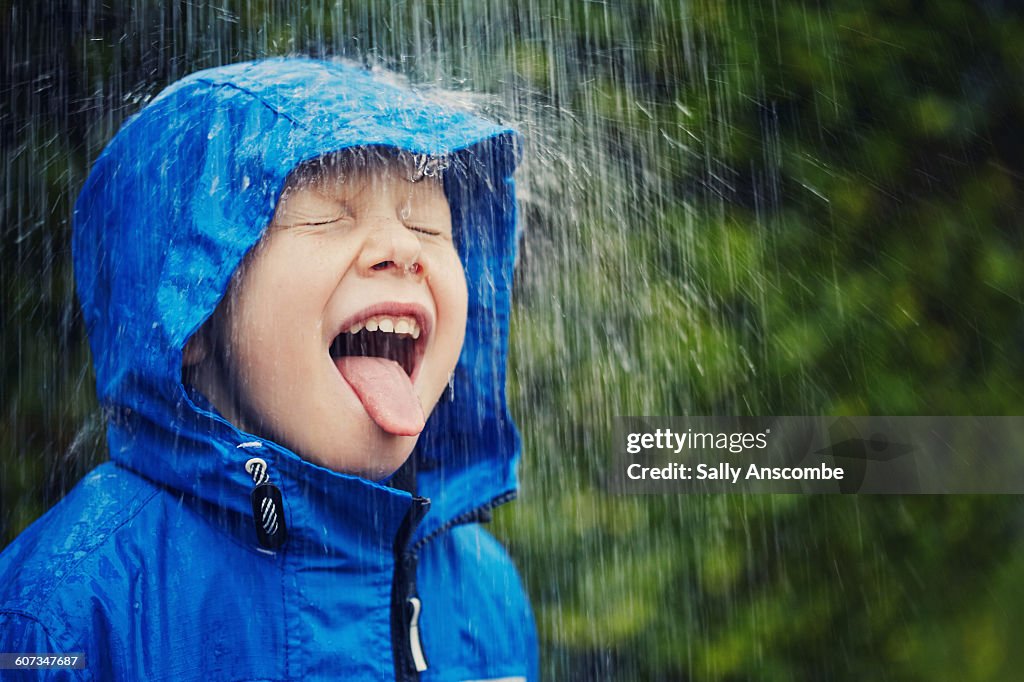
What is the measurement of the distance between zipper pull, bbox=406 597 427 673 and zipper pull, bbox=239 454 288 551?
0.31 m

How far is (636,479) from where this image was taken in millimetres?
2514

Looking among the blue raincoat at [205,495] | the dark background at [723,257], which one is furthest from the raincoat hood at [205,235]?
the dark background at [723,257]

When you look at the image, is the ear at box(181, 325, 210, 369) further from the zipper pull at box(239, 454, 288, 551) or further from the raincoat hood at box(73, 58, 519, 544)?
the zipper pull at box(239, 454, 288, 551)

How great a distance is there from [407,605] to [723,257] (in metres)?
1.24

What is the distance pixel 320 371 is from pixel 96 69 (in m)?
1.10

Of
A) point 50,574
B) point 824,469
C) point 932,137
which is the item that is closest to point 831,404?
point 824,469

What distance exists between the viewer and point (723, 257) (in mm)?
2660

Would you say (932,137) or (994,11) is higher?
(994,11)

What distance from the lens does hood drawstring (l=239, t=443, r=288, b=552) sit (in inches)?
76.7

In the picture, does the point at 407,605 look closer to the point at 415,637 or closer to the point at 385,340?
the point at 415,637

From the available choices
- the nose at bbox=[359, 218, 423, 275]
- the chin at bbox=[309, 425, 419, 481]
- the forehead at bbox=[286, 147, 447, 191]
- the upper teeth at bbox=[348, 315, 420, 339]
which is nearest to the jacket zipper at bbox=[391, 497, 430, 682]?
the chin at bbox=[309, 425, 419, 481]

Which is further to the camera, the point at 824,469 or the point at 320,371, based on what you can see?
the point at 824,469

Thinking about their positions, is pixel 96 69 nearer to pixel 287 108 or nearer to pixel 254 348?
pixel 287 108

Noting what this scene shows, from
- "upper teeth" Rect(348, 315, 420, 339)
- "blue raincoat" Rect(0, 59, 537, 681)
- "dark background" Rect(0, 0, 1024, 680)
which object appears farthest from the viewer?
"dark background" Rect(0, 0, 1024, 680)
